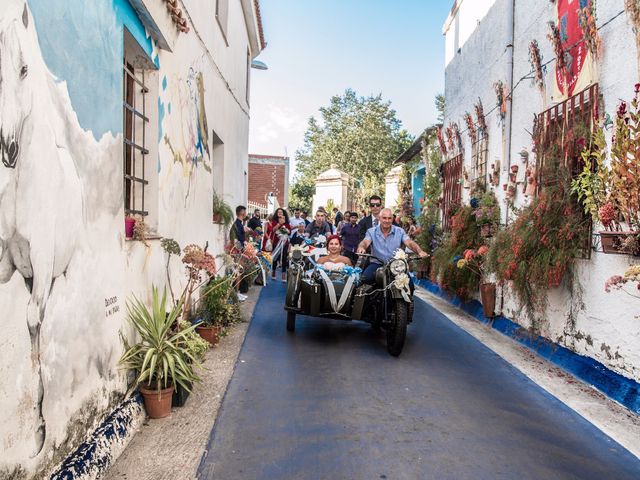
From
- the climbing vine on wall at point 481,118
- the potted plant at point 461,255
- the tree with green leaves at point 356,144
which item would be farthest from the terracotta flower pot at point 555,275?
the tree with green leaves at point 356,144

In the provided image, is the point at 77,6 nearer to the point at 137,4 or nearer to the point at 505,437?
the point at 137,4

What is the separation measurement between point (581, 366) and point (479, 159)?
5.39 m

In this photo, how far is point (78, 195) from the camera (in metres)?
3.15

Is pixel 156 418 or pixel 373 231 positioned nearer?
pixel 156 418

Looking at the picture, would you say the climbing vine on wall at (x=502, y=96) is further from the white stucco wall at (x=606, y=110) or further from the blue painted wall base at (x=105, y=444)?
the blue painted wall base at (x=105, y=444)

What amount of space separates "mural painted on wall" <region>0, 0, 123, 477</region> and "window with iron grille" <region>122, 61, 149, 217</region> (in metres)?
1.44

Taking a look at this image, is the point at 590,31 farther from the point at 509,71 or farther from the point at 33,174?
the point at 33,174

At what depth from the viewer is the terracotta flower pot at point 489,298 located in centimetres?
838

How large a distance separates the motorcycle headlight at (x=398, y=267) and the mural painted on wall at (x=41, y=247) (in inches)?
148

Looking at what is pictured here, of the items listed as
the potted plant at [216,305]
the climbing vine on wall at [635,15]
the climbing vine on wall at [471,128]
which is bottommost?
the potted plant at [216,305]

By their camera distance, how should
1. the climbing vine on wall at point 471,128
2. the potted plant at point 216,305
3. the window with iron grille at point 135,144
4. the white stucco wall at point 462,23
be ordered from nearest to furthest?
1. the window with iron grille at point 135,144
2. the potted plant at point 216,305
3. the climbing vine on wall at point 471,128
4. the white stucco wall at point 462,23

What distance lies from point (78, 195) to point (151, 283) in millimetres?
1984

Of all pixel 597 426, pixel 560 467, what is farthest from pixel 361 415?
pixel 597 426

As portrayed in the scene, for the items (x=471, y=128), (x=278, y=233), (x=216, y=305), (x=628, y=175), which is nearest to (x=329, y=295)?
(x=216, y=305)
